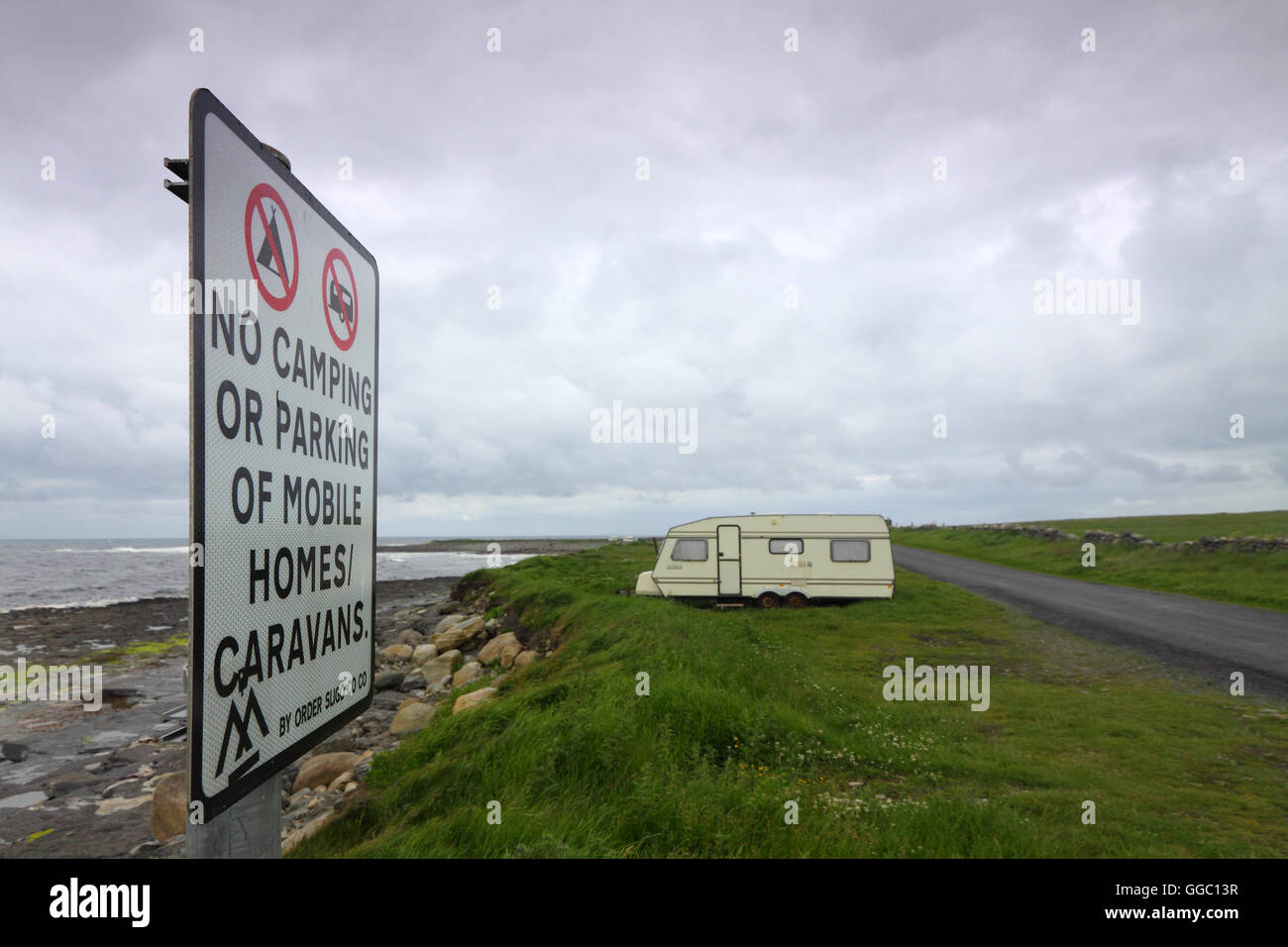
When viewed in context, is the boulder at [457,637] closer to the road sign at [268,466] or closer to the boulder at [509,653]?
the boulder at [509,653]

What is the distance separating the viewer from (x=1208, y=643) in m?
13.3

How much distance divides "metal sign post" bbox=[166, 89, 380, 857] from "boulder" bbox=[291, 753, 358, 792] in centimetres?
728

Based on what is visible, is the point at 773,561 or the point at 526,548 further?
the point at 526,548

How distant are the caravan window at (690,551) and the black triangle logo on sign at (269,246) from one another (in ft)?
64.4

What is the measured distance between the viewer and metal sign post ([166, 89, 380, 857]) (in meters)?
1.61

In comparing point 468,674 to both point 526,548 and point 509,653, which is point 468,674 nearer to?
point 509,653

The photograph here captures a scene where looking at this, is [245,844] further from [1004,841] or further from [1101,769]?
[1101,769]

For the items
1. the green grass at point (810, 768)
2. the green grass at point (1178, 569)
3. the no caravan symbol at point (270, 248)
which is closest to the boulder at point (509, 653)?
the green grass at point (810, 768)

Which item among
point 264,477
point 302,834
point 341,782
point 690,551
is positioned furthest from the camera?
point 690,551

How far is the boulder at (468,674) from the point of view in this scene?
14125mm

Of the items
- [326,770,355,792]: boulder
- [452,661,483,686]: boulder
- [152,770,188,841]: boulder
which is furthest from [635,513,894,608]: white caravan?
[152,770,188,841]: boulder

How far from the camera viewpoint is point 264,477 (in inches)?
74.1

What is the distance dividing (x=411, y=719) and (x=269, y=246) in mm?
10225

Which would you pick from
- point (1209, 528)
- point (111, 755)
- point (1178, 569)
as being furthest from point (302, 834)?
point (1209, 528)
